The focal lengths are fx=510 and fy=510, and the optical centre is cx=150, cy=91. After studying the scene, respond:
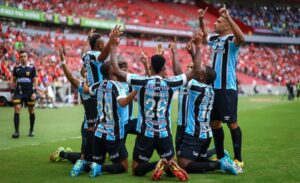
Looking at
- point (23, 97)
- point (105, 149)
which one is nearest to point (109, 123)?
point (105, 149)

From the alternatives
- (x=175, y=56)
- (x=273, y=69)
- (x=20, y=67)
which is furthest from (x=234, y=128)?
(x=273, y=69)

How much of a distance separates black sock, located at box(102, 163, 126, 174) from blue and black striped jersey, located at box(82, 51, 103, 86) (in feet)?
5.38

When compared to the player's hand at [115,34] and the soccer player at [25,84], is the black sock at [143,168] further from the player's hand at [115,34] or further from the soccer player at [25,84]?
the soccer player at [25,84]

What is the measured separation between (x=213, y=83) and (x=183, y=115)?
80cm

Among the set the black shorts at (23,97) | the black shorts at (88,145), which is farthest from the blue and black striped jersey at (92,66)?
the black shorts at (23,97)

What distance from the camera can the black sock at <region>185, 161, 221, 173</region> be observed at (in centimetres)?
797

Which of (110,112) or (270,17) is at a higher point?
(270,17)

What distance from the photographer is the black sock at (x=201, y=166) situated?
7.97m

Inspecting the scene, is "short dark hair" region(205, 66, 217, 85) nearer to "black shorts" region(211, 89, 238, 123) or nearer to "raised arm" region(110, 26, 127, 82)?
"black shorts" region(211, 89, 238, 123)

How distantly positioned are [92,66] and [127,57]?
37.2m

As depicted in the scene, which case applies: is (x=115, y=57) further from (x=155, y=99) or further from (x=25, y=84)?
(x=25, y=84)

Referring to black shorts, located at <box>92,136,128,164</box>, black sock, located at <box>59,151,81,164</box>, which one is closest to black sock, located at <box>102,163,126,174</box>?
black shorts, located at <box>92,136,128,164</box>

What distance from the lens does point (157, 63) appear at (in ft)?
24.8

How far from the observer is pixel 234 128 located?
28.6 feet
